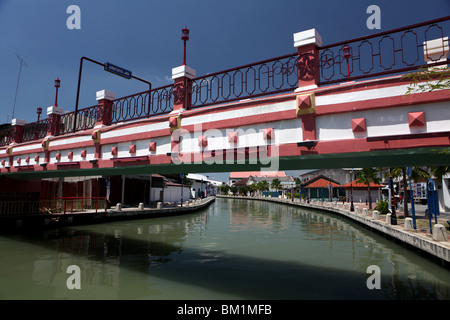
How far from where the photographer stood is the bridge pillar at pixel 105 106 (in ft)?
34.9

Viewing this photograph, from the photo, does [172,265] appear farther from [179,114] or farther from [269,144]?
[269,144]

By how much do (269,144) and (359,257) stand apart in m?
9.81

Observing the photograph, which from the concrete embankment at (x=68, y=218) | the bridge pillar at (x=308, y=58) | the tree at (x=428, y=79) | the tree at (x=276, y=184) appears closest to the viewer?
the tree at (x=428, y=79)

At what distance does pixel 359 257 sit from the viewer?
523 inches

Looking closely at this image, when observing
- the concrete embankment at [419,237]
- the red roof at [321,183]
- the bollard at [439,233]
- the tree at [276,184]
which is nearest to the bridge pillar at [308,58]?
the concrete embankment at [419,237]

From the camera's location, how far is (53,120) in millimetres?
13250

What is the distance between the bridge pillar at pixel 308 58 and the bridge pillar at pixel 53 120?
1183 centimetres

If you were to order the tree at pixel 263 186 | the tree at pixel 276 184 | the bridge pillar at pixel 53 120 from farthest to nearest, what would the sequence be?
1. the tree at pixel 263 186
2. the tree at pixel 276 184
3. the bridge pillar at pixel 53 120

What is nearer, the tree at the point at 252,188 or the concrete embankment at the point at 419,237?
the concrete embankment at the point at 419,237

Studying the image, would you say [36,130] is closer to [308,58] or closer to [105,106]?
[105,106]

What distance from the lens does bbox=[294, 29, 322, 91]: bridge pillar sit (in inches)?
256

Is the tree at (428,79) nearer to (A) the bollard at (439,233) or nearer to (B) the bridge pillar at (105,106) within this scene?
(A) the bollard at (439,233)

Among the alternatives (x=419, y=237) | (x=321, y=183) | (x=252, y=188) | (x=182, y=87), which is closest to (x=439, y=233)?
(x=419, y=237)
